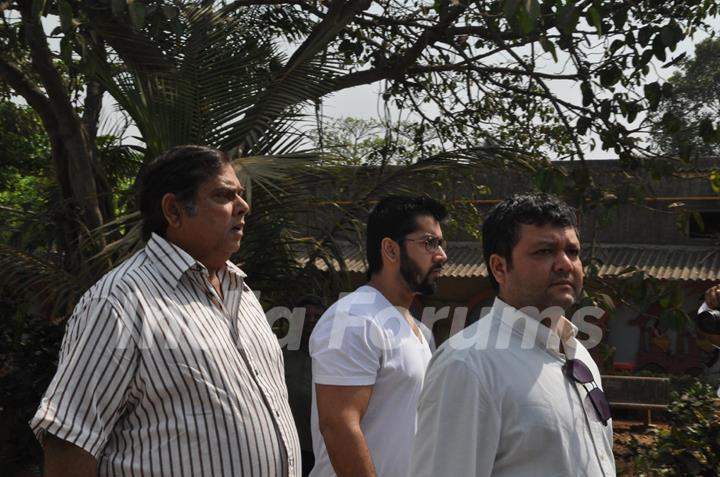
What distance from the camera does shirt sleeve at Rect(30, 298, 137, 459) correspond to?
6.37ft

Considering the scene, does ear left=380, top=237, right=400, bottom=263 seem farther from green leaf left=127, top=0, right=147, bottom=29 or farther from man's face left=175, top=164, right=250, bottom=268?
green leaf left=127, top=0, right=147, bottom=29

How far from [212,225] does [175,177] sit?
15 centimetres

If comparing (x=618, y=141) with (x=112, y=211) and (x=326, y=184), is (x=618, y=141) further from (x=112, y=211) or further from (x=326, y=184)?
(x=112, y=211)

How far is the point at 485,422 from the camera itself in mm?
1835

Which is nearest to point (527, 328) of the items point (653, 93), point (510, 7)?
point (510, 7)

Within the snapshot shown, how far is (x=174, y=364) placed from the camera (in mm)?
2068

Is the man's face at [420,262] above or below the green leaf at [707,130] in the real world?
below

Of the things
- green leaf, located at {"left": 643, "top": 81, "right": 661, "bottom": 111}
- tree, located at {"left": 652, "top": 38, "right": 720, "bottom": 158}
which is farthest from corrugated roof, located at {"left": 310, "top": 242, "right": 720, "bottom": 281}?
green leaf, located at {"left": 643, "top": 81, "right": 661, "bottom": 111}

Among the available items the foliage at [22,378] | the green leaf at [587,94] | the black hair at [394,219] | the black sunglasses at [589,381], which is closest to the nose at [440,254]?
the black hair at [394,219]

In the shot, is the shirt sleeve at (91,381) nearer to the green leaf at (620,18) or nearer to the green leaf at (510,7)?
the green leaf at (510,7)

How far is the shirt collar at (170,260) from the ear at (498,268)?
2.21ft

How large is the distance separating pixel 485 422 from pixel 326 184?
11.6 feet

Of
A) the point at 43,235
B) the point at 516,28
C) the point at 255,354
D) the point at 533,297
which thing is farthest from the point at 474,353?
the point at 43,235

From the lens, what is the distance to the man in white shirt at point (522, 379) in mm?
1841
